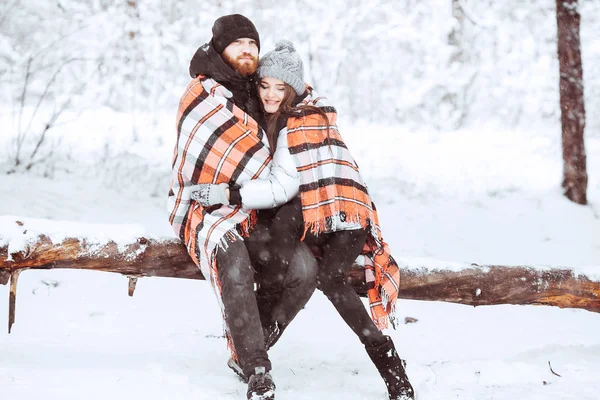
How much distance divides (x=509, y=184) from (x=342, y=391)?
630cm

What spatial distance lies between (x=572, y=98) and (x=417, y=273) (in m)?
5.12

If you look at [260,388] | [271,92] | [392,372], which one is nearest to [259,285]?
[260,388]

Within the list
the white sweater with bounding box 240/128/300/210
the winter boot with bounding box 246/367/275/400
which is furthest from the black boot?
the white sweater with bounding box 240/128/300/210

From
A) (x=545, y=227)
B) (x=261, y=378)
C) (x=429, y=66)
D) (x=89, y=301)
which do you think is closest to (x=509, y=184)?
(x=545, y=227)

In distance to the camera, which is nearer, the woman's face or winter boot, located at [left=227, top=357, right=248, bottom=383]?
winter boot, located at [left=227, top=357, right=248, bottom=383]

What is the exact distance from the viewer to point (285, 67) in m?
3.58

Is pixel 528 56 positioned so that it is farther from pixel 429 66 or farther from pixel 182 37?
pixel 182 37

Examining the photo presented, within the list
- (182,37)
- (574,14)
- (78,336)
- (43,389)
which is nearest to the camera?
(43,389)

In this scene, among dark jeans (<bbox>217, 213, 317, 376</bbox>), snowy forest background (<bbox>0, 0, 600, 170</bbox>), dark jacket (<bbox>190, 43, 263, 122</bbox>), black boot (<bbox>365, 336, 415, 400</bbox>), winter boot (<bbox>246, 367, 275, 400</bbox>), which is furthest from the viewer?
snowy forest background (<bbox>0, 0, 600, 170</bbox>)

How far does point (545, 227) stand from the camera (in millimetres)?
7852

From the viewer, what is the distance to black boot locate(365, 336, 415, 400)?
10.7 ft

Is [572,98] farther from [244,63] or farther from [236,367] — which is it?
[236,367]

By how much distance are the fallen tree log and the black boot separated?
0.58 meters

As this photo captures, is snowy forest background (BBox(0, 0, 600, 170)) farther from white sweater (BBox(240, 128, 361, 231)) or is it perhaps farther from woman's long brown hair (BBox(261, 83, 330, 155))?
white sweater (BBox(240, 128, 361, 231))
